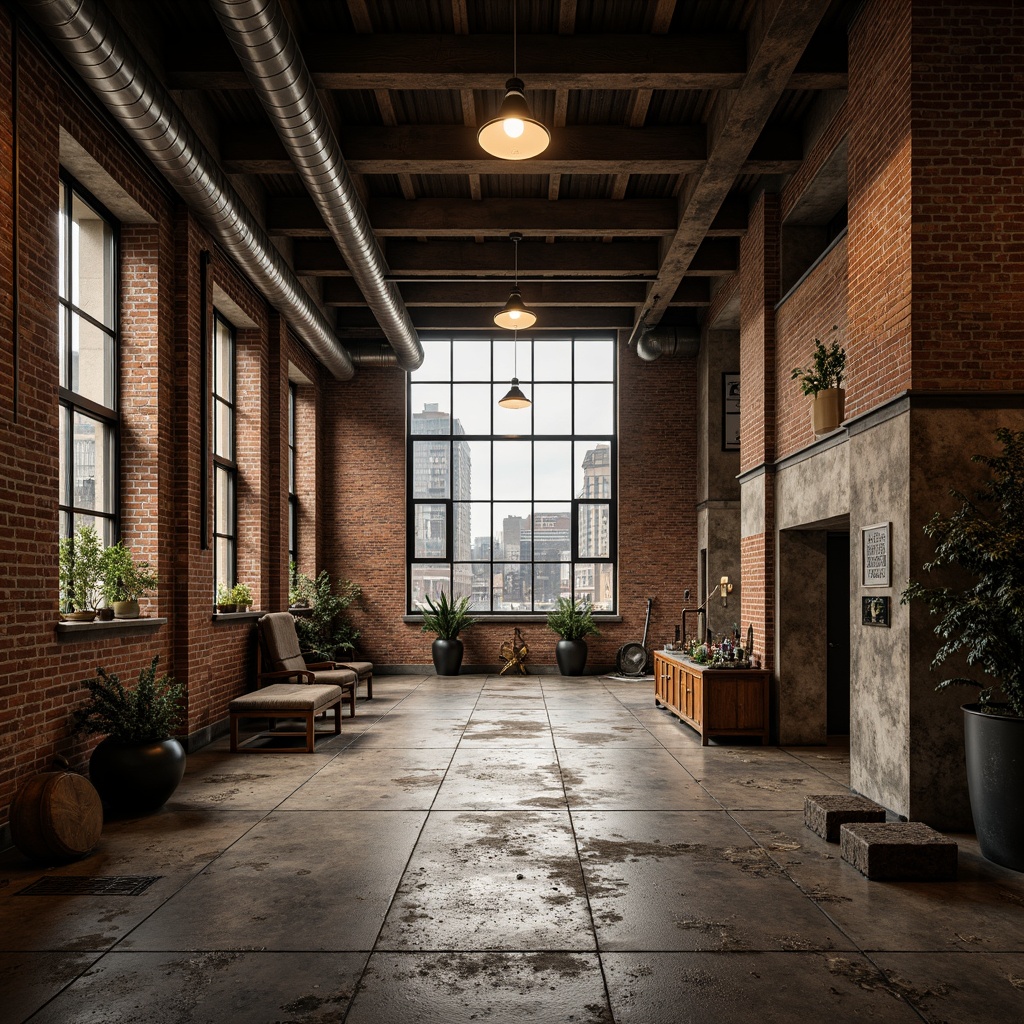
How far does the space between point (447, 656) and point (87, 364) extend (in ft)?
25.9

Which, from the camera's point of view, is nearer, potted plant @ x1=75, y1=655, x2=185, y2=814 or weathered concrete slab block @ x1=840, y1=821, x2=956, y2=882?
weathered concrete slab block @ x1=840, y1=821, x2=956, y2=882

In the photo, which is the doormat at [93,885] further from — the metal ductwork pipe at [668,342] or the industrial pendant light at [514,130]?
the metal ductwork pipe at [668,342]

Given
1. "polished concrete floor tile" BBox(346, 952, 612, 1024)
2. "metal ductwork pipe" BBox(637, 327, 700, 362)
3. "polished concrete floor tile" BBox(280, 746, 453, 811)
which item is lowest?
"polished concrete floor tile" BBox(280, 746, 453, 811)

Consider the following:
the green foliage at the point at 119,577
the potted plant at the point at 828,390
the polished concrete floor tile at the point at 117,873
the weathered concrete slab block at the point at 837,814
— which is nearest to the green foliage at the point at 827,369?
the potted plant at the point at 828,390

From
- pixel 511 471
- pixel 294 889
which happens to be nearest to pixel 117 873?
pixel 294 889

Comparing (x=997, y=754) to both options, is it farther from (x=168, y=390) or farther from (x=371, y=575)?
(x=371, y=575)

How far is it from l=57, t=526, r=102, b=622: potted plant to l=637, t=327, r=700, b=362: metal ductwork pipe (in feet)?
28.5

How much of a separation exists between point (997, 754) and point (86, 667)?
547 centimetres

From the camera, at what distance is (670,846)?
470cm

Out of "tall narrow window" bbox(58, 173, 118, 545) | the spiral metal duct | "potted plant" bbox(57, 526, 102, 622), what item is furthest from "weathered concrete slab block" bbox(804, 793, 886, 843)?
the spiral metal duct

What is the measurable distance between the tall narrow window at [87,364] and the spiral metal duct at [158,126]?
742 millimetres

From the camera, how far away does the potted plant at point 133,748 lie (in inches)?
208

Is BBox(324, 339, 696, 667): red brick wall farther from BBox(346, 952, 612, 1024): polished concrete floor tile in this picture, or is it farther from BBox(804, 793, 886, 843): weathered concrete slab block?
BBox(346, 952, 612, 1024): polished concrete floor tile

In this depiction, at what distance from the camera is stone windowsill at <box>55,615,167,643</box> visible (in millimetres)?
5402
